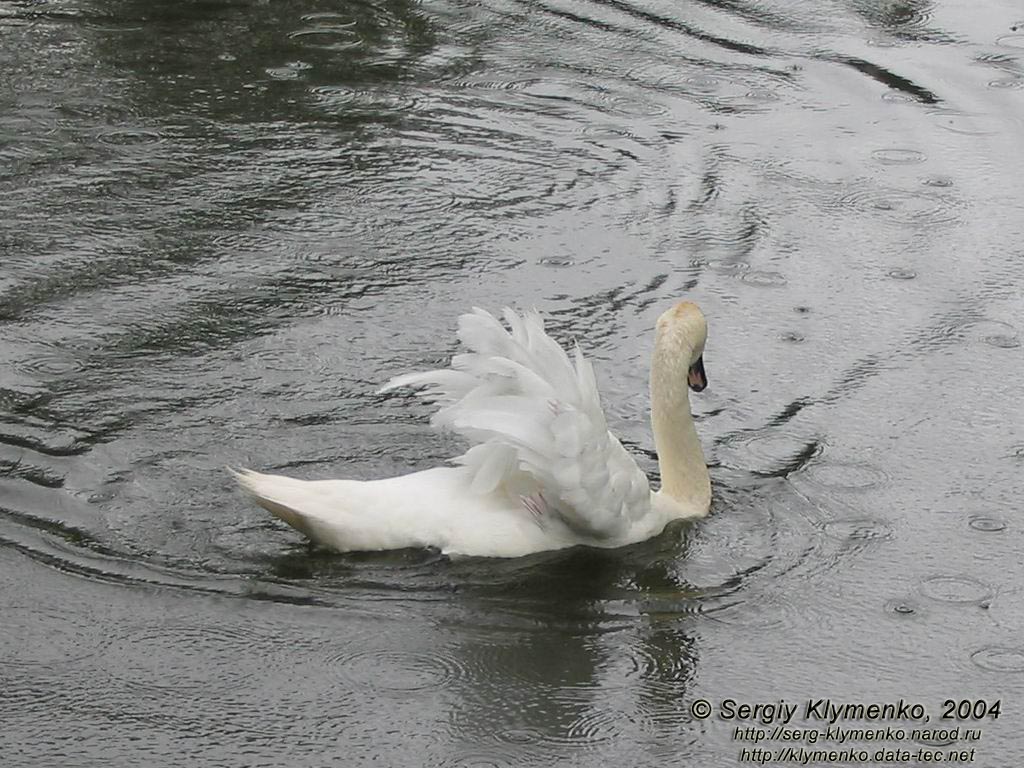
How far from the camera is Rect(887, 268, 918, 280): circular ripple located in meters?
8.42

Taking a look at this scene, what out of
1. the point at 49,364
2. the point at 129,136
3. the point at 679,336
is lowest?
the point at 129,136

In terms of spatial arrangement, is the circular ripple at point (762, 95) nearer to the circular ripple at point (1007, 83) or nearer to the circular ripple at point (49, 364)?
the circular ripple at point (1007, 83)

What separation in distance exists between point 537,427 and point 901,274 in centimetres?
328

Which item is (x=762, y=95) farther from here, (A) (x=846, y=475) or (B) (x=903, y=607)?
(B) (x=903, y=607)

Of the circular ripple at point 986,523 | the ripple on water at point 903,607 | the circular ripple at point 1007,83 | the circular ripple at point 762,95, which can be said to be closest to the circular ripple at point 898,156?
the circular ripple at point 762,95

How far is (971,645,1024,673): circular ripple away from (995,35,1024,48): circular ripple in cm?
703

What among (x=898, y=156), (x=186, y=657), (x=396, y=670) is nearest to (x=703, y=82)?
(x=898, y=156)

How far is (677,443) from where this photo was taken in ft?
20.8

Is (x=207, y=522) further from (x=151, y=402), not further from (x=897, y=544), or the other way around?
(x=897, y=544)

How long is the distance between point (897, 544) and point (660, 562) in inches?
31.0

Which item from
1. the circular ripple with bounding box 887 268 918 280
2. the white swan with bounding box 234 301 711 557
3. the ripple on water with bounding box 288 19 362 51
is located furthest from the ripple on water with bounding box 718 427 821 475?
the ripple on water with bounding box 288 19 362 51

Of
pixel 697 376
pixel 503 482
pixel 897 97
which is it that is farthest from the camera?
pixel 897 97

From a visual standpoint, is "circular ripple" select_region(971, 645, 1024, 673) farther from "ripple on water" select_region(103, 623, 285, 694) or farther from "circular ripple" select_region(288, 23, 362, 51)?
"circular ripple" select_region(288, 23, 362, 51)

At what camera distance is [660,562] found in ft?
19.8
